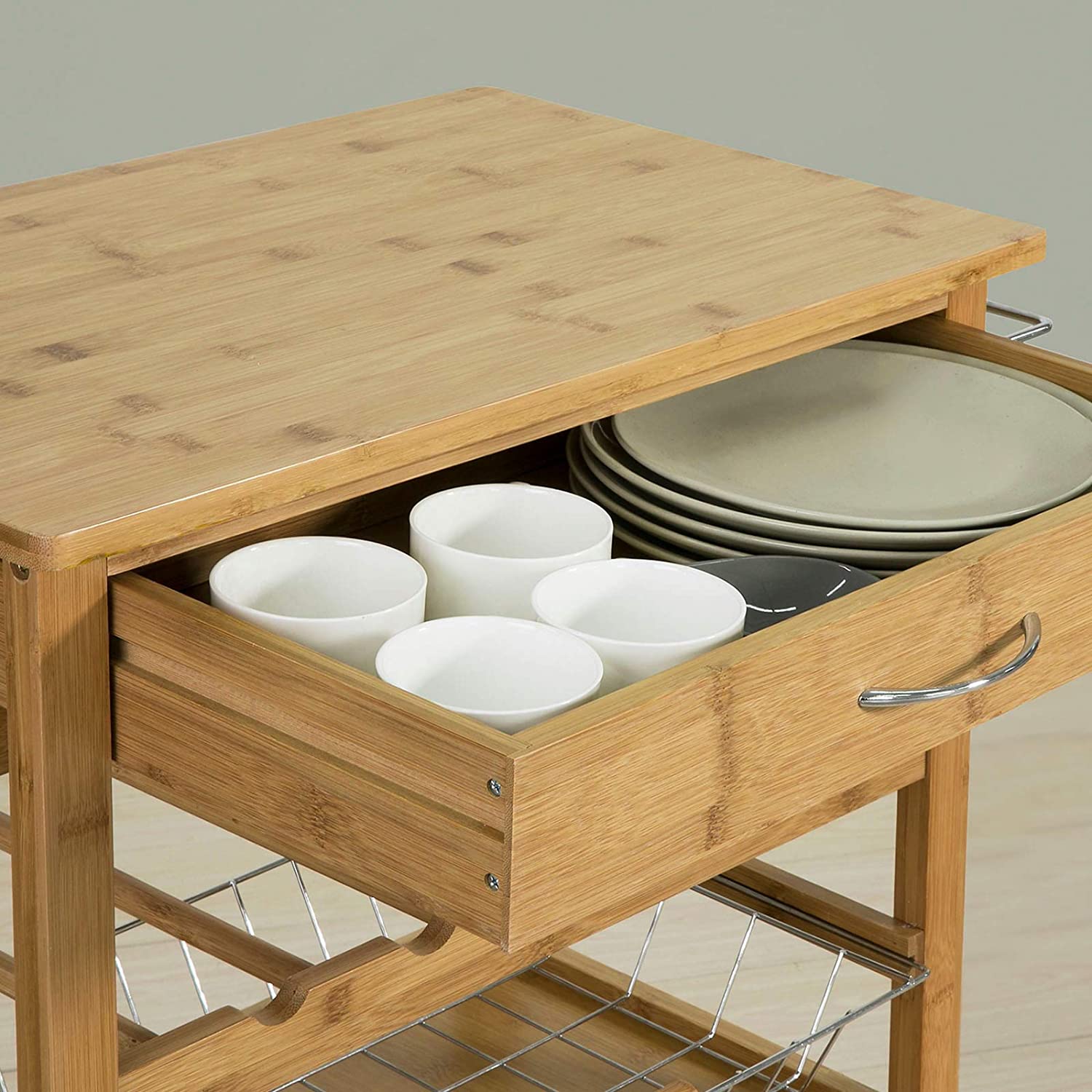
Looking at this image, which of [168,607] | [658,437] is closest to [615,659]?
[168,607]

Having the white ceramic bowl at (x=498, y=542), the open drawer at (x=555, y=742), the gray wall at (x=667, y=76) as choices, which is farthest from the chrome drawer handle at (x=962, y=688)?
the gray wall at (x=667, y=76)

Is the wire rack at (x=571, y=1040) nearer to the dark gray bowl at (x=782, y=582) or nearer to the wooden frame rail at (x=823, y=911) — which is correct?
the wooden frame rail at (x=823, y=911)

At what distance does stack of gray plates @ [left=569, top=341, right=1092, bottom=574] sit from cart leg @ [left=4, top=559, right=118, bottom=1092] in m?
0.44

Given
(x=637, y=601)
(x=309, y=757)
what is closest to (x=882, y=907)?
(x=637, y=601)

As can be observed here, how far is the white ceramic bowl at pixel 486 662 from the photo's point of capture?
1.11 m

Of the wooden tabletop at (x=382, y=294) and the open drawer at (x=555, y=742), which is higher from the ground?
the wooden tabletop at (x=382, y=294)

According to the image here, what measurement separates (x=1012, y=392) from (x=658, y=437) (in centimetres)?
27

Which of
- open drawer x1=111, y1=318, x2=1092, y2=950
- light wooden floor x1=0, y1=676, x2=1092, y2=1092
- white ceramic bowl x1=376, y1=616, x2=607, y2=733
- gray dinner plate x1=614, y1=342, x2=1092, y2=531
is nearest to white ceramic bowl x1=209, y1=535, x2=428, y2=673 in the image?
white ceramic bowl x1=376, y1=616, x2=607, y2=733

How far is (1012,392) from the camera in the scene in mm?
1481

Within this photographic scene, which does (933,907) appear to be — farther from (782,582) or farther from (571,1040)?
(782,582)

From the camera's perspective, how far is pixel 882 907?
2.39 metres

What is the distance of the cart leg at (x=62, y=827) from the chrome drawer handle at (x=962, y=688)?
16.5 inches

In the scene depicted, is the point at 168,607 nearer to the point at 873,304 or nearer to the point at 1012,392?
the point at 873,304

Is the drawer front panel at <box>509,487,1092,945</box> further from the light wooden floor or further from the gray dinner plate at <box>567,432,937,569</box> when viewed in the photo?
the light wooden floor
